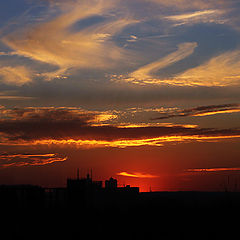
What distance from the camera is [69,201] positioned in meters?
162

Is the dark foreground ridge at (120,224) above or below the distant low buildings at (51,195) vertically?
below

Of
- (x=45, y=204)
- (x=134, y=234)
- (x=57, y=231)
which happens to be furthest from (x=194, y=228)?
(x=45, y=204)

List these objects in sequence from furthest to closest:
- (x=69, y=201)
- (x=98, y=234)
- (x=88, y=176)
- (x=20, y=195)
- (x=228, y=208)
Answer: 1. (x=88, y=176)
2. (x=69, y=201)
3. (x=20, y=195)
4. (x=228, y=208)
5. (x=98, y=234)

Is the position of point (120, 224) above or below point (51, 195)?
below

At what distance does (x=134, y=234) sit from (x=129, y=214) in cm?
3389

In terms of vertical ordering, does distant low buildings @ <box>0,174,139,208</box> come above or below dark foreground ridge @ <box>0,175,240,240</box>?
above

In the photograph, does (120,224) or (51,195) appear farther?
(51,195)

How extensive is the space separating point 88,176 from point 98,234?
112375mm

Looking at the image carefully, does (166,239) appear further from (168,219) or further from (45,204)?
(45,204)

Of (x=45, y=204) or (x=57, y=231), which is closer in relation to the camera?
(x=57, y=231)

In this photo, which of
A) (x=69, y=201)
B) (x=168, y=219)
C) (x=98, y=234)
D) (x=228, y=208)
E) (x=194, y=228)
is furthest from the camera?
(x=69, y=201)

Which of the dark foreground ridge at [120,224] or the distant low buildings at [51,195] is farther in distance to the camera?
the distant low buildings at [51,195]

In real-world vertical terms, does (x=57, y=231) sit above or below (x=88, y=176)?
below

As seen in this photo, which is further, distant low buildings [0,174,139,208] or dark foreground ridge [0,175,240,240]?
distant low buildings [0,174,139,208]
